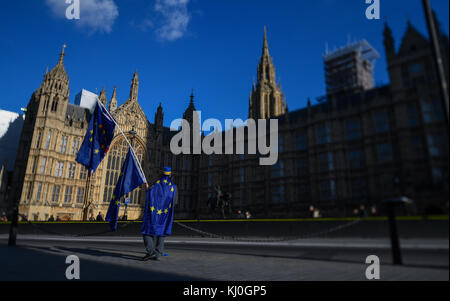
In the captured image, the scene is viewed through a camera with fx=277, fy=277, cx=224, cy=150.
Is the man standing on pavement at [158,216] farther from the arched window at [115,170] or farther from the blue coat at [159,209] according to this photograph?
the arched window at [115,170]

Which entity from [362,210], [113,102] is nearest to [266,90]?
[113,102]

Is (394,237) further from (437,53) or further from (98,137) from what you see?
(98,137)

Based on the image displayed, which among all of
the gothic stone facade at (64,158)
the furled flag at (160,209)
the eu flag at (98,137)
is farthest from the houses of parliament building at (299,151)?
the eu flag at (98,137)

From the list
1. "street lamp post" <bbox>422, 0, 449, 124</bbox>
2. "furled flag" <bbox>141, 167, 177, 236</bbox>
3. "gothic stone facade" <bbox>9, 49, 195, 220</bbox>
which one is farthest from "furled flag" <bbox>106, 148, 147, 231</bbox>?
"gothic stone facade" <bbox>9, 49, 195, 220</bbox>

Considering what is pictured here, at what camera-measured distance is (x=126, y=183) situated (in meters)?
8.84

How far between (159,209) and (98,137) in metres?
5.27

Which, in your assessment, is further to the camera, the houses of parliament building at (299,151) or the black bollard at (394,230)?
the houses of parliament building at (299,151)

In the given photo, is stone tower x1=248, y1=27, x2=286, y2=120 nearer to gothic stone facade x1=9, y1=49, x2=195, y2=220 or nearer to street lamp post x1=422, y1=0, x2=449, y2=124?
gothic stone facade x1=9, y1=49, x2=195, y2=220

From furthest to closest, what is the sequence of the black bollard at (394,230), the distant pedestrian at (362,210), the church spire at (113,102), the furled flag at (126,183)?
the church spire at (113,102) → the furled flag at (126,183) → the distant pedestrian at (362,210) → the black bollard at (394,230)

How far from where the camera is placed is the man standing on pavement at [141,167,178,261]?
651 centimetres

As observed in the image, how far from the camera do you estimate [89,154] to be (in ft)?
33.6

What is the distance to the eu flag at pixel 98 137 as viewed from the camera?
1027 cm
